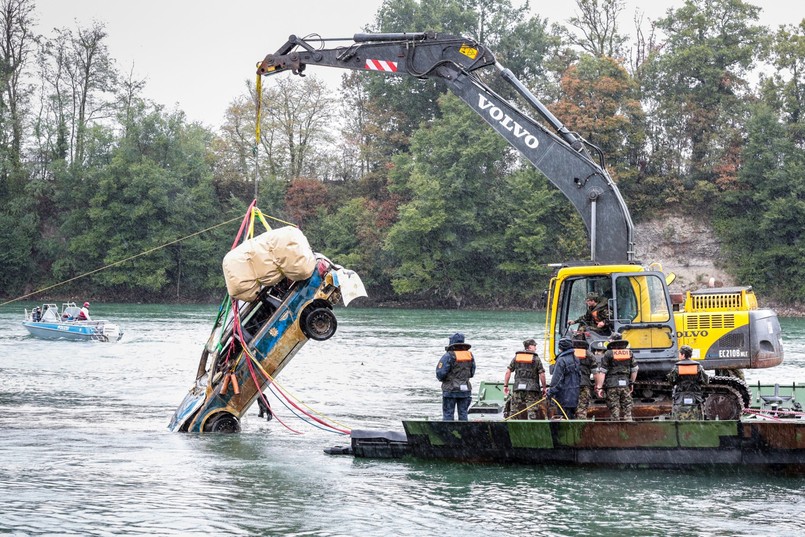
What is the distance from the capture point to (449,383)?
1825cm

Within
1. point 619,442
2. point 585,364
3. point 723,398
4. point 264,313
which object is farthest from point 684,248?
point 619,442

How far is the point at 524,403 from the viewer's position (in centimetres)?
1819

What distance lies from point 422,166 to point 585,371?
204 ft

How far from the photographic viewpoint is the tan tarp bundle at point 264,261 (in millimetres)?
19609

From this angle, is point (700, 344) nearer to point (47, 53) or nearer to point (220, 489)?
point (220, 489)

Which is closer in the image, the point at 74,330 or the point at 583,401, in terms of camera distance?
the point at 583,401

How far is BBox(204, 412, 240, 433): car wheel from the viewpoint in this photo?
20516mm

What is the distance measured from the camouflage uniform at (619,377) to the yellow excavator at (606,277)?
0.83 metres

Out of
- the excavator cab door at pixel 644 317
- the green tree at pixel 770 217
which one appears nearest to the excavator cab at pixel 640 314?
the excavator cab door at pixel 644 317

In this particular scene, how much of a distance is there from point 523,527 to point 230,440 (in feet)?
24.0

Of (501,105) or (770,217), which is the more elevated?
(770,217)

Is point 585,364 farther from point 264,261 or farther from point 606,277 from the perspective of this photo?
point 264,261

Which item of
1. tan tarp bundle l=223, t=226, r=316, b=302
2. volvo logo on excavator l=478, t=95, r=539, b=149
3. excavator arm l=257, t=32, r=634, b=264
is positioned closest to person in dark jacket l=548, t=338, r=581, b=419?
excavator arm l=257, t=32, r=634, b=264

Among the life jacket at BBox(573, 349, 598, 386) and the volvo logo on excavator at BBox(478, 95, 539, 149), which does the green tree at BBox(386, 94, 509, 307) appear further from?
the life jacket at BBox(573, 349, 598, 386)
